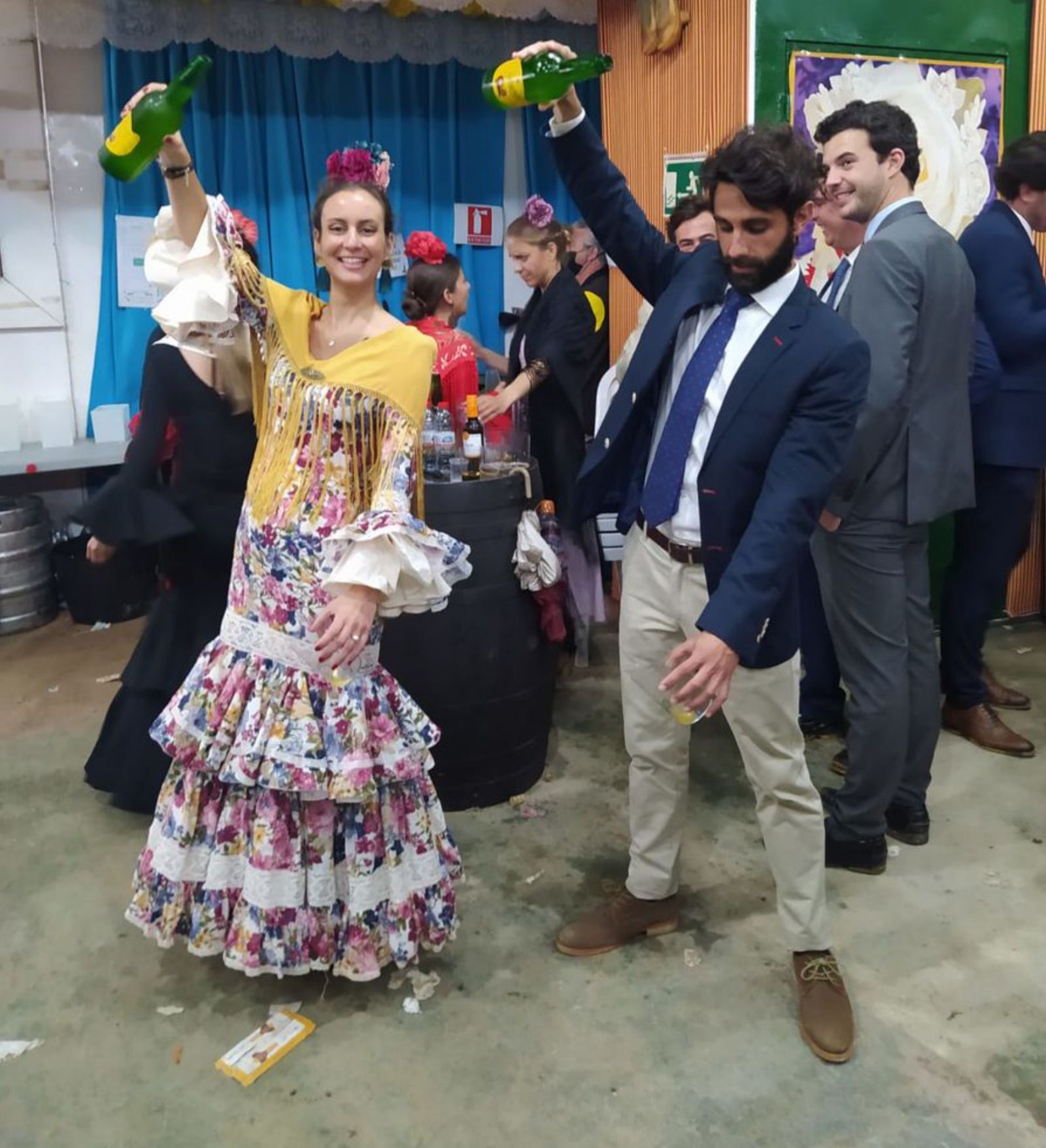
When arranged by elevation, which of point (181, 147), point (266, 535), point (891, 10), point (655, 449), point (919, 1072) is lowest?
point (919, 1072)

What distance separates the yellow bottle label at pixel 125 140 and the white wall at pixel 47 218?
3352 mm

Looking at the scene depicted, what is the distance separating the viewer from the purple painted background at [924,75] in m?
3.47

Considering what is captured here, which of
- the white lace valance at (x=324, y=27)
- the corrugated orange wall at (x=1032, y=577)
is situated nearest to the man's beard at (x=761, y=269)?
the corrugated orange wall at (x=1032, y=577)

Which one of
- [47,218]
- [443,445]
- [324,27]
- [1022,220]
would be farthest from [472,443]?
[47,218]

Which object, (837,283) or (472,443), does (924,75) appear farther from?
(472,443)

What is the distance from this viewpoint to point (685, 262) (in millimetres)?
1948

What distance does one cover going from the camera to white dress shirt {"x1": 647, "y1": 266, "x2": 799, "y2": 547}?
5.84ft

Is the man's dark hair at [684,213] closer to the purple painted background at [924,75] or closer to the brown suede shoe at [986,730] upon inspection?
the purple painted background at [924,75]

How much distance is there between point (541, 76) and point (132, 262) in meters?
3.39

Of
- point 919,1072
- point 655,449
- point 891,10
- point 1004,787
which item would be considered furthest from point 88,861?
point 891,10

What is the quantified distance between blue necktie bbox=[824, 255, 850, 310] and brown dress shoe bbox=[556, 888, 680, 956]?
56.4 inches

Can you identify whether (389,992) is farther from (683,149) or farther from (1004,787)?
(683,149)

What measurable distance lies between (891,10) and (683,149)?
0.79 m

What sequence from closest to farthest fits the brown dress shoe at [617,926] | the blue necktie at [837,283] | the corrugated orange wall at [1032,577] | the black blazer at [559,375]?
1. the brown dress shoe at [617,926]
2. the blue necktie at [837,283]
3. the black blazer at [559,375]
4. the corrugated orange wall at [1032,577]
